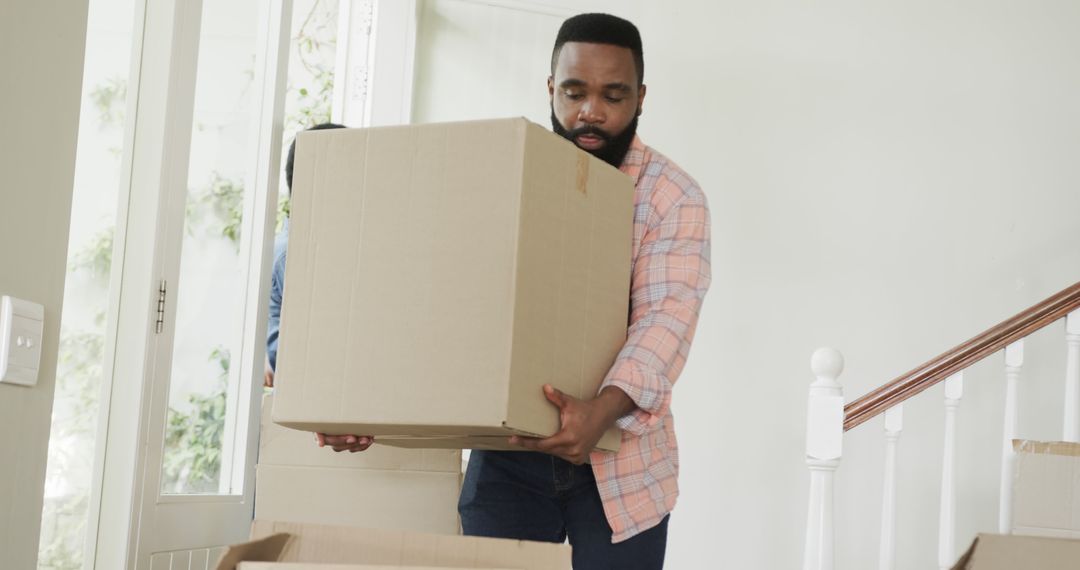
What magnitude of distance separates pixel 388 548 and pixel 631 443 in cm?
56

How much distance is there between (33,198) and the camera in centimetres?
106

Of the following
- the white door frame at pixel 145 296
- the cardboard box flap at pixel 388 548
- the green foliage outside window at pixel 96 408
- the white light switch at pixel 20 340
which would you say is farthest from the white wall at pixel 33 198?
the white door frame at pixel 145 296

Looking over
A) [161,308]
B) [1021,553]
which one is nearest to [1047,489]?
[1021,553]

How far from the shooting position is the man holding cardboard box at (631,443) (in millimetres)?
1454

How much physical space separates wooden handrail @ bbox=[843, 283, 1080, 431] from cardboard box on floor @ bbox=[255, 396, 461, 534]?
1.12 metres

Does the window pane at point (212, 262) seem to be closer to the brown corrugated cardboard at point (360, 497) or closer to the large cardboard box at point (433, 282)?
the brown corrugated cardboard at point (360, 497)

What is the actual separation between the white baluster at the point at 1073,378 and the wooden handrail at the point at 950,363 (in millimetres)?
44

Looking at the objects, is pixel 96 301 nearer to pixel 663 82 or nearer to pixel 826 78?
pixel 663 82

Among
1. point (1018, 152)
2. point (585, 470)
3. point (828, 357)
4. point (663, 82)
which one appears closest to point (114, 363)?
point (585, 470)

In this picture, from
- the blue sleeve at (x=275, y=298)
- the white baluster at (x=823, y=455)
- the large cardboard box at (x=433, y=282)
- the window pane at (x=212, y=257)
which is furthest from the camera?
the white baluster at (x=823, y=455)

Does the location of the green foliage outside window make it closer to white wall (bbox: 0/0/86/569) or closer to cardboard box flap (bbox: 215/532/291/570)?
white wall (bbox: 0/0/86/569)

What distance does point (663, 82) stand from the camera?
319 cm

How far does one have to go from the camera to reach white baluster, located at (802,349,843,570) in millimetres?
2391

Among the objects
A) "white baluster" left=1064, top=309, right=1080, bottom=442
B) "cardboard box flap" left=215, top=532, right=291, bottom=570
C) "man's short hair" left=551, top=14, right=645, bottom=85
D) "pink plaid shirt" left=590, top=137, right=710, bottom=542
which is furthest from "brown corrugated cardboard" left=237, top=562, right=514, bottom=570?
"white baluster" left=1064, top=309, right=1080, bottom=442
